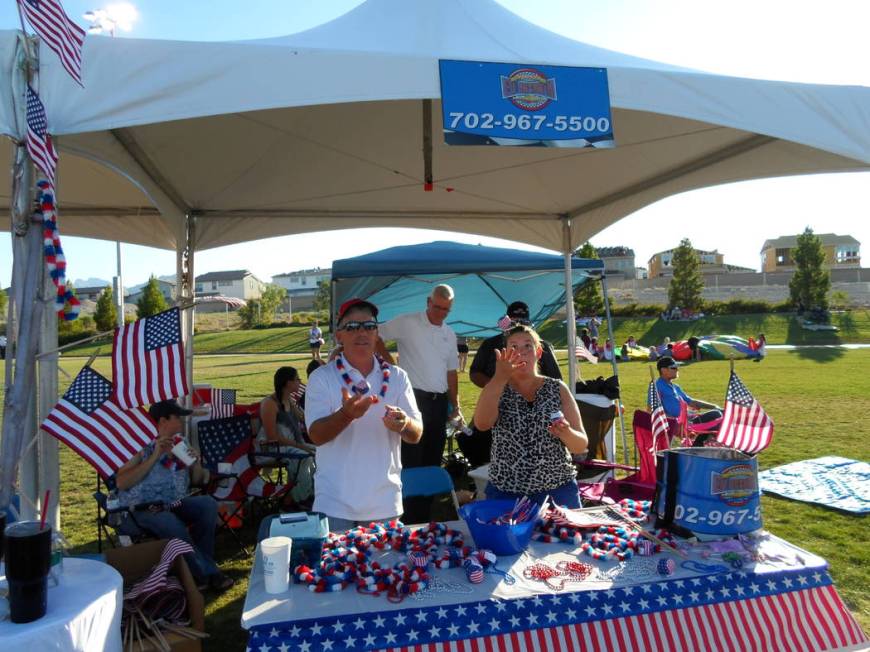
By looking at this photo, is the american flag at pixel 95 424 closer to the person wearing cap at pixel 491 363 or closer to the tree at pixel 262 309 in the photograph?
the person wearing cap at pixel 491 363

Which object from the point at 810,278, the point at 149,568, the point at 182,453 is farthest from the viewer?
the point at 810,278

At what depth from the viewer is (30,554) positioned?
1.58 meters

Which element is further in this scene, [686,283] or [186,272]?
[686,283]

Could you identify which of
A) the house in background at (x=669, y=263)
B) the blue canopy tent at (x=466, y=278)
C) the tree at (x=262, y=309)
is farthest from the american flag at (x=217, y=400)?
the house in background at (x=669, y=263)

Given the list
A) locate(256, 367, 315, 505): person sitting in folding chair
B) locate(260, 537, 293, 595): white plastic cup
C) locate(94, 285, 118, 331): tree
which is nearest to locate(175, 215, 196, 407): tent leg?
locate(256, 367, 315, 505): person sitting in folding chair

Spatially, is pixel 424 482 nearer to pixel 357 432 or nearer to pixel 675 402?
pixel 357 432

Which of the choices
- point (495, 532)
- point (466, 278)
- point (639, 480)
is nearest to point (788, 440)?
point (639, 480)

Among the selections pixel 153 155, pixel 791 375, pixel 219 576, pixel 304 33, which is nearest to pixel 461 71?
pixel 304 33

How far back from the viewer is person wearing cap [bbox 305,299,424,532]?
7.59 feet

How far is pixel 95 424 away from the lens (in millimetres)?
2379

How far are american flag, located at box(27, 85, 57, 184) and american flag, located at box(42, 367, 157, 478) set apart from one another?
32.2 inches

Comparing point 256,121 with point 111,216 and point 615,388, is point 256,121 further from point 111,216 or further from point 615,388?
point 615,388

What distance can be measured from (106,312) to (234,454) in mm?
38449

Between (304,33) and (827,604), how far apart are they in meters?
3.92
